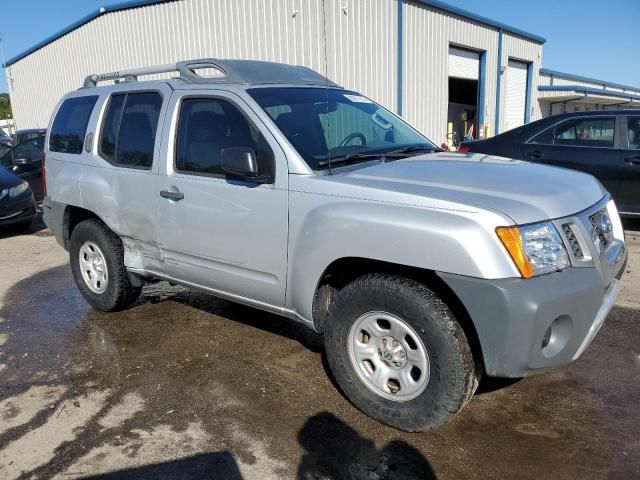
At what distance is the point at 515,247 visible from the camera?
2.40 meters

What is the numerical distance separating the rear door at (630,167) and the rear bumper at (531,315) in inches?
195

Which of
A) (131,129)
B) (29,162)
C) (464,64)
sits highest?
(464,64)

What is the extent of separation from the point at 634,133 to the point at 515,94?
55.0 ft

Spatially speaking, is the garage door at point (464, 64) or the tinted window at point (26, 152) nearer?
the tinted window at point (26, 152)

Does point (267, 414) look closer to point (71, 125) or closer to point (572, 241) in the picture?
point (572, 241)

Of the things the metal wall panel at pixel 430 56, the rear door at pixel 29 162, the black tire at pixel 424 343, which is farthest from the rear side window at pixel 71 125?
the metal wall panel at pixel 430 56

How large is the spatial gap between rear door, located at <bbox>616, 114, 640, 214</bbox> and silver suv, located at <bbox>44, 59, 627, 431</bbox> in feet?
13.1

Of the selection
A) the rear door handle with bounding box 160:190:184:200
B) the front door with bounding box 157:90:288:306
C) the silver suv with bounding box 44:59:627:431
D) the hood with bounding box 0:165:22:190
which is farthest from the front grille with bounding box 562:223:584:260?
the hood with bounding box 0:165:22:190

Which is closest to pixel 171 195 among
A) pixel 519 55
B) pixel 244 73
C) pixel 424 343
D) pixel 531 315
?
pixel 244 73

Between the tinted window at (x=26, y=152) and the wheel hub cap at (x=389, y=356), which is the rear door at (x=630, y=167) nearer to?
the wheel hub cap at (x=389, y=356)

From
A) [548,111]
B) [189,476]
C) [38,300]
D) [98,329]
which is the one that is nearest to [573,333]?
[189,476]

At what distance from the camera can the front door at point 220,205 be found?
325 centimetres

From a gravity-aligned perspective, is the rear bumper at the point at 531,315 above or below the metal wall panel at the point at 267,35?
below

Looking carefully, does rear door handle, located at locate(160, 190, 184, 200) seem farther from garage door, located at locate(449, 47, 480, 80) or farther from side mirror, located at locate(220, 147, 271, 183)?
garage door, located at locate(449, 47, 480, 80)
